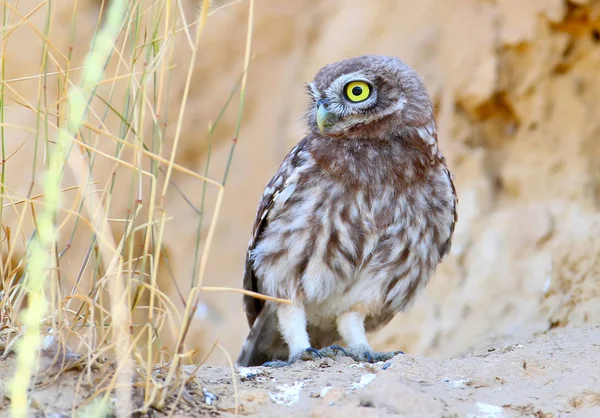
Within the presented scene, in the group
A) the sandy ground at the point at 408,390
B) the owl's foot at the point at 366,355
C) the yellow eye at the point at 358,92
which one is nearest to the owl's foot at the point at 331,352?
the owl's foot at the point at 366,355

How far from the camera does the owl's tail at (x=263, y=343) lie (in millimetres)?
4504

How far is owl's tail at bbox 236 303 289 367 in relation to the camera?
14.8 feet

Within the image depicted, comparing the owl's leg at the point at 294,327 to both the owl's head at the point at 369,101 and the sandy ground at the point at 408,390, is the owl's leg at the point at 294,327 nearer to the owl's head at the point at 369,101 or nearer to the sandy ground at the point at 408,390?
the sandy ground at the point at 408,390

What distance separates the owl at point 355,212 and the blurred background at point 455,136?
1.20m

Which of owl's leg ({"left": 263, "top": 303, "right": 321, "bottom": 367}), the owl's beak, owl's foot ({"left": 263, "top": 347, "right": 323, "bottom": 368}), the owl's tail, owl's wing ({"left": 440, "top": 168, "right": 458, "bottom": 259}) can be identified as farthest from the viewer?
the owl's tail

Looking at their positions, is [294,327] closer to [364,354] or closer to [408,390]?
[364,354]

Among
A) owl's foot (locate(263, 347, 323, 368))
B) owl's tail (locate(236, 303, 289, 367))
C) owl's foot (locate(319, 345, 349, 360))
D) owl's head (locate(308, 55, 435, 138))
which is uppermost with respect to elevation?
owl's head (locate(308, 55, 435, 138))

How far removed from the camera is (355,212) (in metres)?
3.96

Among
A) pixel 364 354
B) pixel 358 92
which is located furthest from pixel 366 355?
pixel 358 92

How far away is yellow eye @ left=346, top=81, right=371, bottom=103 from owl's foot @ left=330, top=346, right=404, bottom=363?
130 centimetres

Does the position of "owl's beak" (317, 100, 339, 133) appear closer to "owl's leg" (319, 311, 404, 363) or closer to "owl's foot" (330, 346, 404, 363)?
"owl's leg" (319, 311, 404, 363)

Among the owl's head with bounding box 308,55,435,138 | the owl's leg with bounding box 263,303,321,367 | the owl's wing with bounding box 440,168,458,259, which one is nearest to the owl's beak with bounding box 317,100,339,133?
the owl's head with bounding box 308,55,435,138

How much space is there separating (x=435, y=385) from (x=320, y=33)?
16.2ft

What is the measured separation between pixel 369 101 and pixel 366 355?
52.0 inches
